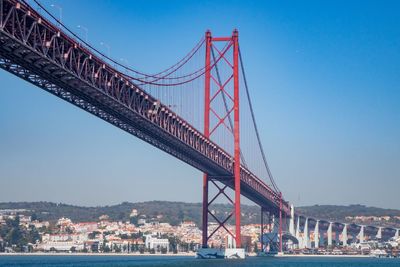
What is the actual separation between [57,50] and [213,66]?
3905 centimetres

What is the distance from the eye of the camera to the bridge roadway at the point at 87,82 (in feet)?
99.8

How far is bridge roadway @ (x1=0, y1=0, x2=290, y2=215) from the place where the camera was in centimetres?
3040

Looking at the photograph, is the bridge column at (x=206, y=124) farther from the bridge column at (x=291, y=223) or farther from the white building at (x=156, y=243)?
the white building at (x=156, y=243)

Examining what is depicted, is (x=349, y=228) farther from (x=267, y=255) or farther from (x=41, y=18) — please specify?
(x=41, y=18)

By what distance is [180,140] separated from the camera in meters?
52.5

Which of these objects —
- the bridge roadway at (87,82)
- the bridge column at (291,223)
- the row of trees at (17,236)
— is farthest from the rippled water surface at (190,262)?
the row of trees at (17,236)

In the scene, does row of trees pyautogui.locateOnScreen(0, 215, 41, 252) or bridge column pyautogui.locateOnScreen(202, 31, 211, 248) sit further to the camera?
row of trees pyautogui.locateOnScreen(0, 215, 41, 252)

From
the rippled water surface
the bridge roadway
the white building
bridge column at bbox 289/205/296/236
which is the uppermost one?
the bridge roadway

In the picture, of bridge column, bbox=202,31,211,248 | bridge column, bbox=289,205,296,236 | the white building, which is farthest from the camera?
the white building

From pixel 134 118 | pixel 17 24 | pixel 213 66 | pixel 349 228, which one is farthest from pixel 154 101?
pixel 349 228

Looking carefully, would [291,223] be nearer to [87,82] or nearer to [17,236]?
[17,236]

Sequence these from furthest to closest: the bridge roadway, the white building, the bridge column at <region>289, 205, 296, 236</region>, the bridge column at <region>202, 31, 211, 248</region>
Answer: the white building → the bridge column at <region>289, 205, 296, 236</region> → the bridge column at <region>202, 31, 211, 248</region> → the bridge roadway

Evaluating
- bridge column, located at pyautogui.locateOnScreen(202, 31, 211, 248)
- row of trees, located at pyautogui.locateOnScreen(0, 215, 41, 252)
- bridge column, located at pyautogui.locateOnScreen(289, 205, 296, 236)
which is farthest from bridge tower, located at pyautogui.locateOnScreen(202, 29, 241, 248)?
row of trees, located at pyautogui.locateOnScreen(0, 215, 41, 252)

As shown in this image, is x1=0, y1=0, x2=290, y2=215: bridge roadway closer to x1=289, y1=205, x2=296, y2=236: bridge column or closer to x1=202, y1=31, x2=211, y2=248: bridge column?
x1=202, y1=31, x2=211, y2=248: bridge column
